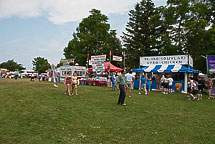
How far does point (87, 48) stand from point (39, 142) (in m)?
36.8

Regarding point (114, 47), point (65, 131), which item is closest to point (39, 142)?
point (65, 131)

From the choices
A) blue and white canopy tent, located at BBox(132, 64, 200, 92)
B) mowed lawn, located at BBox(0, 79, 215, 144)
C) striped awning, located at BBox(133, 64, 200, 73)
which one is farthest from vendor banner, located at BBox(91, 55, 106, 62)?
mowed lawn, located at BBox(0, 79, 215, 144)

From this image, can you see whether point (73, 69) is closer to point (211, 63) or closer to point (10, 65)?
point (211, 63)

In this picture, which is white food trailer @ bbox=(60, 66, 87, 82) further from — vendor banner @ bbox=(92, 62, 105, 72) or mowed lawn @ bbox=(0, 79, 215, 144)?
mowed lawn @ bbox=(0, 79, 215, 144)

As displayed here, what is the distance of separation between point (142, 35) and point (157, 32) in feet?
9.59

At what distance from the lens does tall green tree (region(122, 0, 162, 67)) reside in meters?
35.6

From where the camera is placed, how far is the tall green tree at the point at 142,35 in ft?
117

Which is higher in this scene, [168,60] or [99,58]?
[99,58]

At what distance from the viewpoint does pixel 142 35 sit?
36812mm

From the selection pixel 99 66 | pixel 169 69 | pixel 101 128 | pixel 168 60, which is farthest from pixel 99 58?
pixel 101 128

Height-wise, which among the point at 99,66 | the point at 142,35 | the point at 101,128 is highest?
the point at 142,35

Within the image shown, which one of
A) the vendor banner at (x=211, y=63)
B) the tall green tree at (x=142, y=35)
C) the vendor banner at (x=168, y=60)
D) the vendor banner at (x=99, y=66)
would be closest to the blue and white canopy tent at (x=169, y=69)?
the vendor banner at (x=168, y=60)

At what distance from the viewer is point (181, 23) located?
93.4 feet

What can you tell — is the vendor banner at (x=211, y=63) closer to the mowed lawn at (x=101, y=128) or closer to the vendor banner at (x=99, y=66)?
the mowed lawn at (x=101, y=128)
